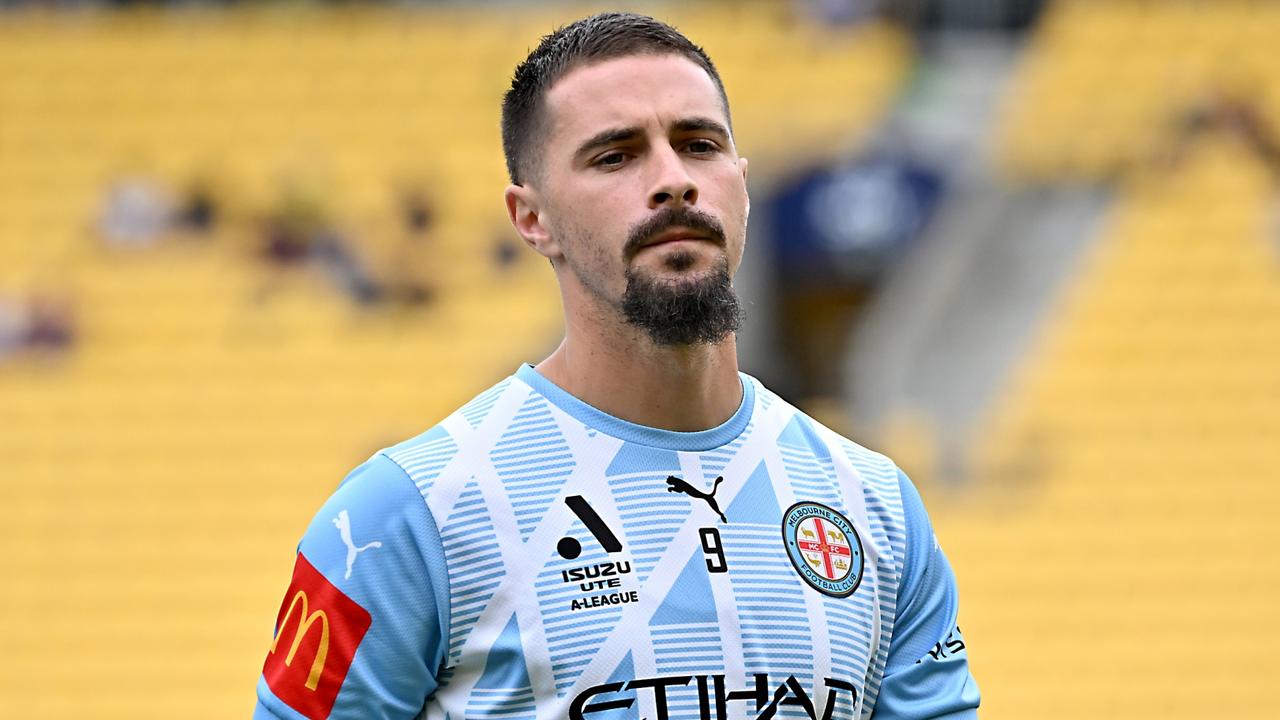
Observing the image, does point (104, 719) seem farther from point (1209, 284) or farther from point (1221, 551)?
point (1209, 284)

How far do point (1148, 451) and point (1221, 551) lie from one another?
0.59m

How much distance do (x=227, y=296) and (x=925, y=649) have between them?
297 inches

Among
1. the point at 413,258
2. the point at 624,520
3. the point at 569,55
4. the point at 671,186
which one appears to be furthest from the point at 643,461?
the point at 413,258

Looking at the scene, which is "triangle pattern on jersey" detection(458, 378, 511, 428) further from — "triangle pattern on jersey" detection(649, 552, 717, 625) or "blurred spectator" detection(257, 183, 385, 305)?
"blurred spectator" detection(257, 183, 385, 305)

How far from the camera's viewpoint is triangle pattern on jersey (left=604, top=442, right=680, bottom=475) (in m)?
1.71

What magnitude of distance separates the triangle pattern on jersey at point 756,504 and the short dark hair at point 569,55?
0.40 m

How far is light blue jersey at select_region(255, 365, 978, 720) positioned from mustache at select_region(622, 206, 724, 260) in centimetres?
19

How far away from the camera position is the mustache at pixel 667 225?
1.65 metres

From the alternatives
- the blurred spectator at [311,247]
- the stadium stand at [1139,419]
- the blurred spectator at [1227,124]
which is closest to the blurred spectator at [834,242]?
the stadium stand at [1139,419]

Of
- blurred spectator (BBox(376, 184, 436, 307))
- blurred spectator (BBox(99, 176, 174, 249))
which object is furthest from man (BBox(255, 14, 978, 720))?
blurred spectator (BBox(99, 176, 174, 249))

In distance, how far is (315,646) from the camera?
5.31 feet

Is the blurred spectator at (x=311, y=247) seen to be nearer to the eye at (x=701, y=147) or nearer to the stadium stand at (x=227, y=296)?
the stadium stand at (x=227, y=296)

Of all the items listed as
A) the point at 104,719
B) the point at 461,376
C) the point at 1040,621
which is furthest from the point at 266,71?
the point at 1040,621

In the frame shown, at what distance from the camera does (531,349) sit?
331 inches
